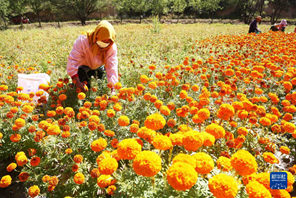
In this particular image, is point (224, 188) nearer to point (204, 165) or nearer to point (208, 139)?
point (204, 165)

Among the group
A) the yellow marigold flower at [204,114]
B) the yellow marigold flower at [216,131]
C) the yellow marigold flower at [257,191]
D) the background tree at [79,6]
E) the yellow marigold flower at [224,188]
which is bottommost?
the yellow marigold flower at [257,191]

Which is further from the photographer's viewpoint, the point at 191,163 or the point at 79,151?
the point at 79,151

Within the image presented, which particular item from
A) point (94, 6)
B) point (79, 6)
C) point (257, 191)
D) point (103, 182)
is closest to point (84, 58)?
point (103, 182)

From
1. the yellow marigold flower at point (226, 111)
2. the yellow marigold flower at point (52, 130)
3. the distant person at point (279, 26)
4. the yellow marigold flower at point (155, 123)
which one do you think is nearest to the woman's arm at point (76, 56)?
the yellow marigold flower at point (52, 130)

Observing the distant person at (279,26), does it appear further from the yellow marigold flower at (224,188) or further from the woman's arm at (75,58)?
the yellow marigold flower at (224,188)

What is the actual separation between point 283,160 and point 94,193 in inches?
96.9

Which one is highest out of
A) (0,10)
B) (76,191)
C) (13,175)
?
(0,10)

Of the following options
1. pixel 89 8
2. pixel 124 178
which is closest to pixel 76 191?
pixel 124 178

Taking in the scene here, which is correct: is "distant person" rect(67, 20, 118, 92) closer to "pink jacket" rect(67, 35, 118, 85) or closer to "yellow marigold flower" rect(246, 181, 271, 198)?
"pink jacket" rect(67, 35, 118, 85)

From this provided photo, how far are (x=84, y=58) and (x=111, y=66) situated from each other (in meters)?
0.75

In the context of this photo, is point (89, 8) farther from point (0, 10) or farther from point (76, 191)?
point (76, 191)

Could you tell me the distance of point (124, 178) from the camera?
148cm

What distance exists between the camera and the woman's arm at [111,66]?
10.7ft

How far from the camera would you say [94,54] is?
3611 mm
